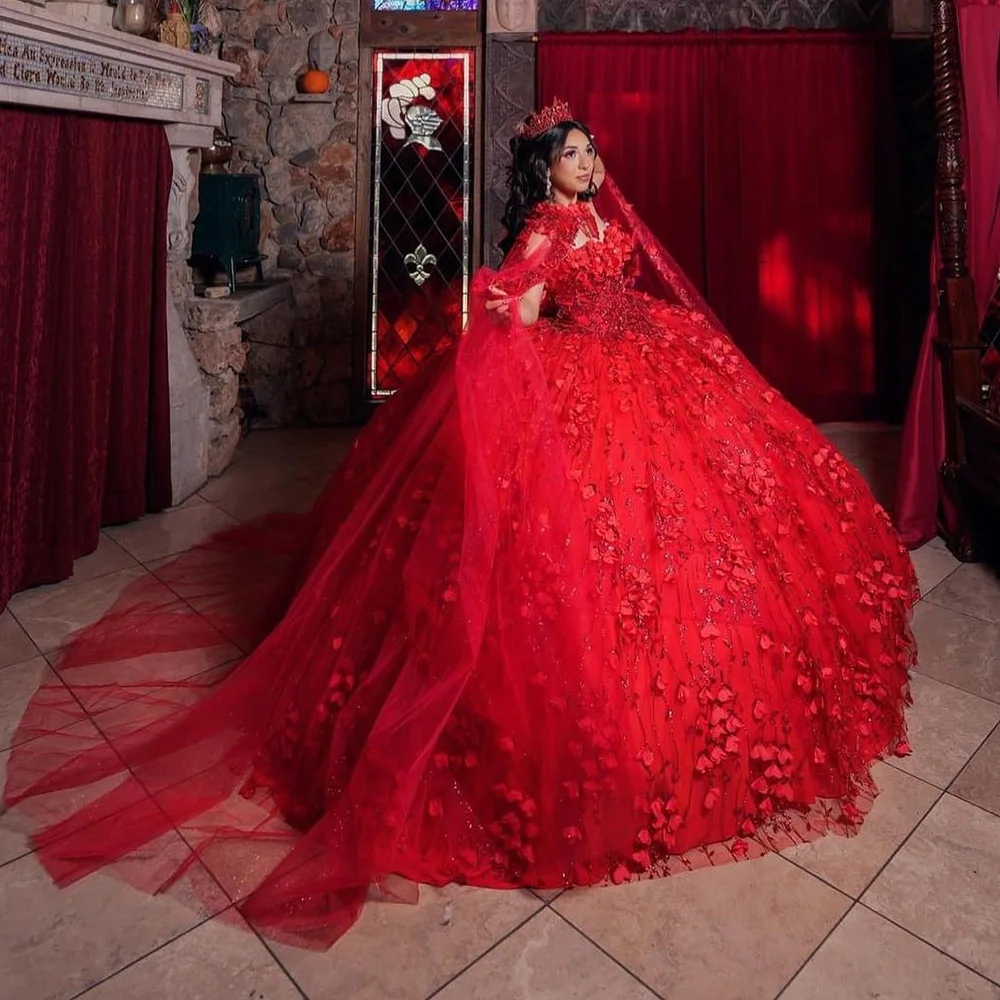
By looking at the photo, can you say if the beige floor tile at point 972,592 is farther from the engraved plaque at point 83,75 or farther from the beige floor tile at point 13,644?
the engraved plaque at point 83,75

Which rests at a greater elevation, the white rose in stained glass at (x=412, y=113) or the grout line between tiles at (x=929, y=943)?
the white rose in stained glass at (x=412, y=113)

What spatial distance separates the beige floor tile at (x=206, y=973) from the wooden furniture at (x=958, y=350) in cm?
250

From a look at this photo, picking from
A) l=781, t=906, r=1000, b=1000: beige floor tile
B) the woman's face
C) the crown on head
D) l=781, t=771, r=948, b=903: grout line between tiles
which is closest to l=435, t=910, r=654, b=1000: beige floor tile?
l=781, t=906, r=1000, b=1000: beige floor tile

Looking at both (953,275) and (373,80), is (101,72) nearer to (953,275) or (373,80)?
(373,80)

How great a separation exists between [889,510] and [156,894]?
112 inches

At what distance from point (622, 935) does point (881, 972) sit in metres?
0.40

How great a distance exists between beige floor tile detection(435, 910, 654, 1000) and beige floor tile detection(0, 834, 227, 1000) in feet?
1.53

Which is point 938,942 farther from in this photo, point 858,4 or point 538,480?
point 858,4

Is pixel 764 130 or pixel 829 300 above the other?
pixel 764 130

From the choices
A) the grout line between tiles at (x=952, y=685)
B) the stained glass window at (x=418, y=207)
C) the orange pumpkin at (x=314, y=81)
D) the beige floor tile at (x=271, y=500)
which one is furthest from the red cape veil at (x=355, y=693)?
the orange pumpkin at (x=314, y=81)

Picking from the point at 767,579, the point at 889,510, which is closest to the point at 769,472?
the point at 767,579

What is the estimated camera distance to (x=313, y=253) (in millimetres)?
4594

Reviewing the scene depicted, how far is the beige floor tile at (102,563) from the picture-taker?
9.29ft

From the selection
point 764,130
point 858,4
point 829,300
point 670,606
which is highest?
point 858,4
